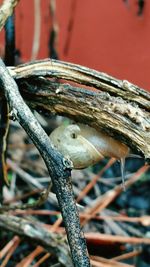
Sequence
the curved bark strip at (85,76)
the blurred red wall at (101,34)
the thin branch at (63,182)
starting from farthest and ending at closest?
the blurred red wall at (101,34) → the curved bark strip at (85,76) → the thin branch at (63,182)

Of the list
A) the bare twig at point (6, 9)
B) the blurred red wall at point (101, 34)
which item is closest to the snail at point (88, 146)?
the bare twig at point (6, 9)

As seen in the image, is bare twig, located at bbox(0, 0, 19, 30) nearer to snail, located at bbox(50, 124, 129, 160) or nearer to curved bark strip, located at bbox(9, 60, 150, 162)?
curved bark strip, located at bbox(9, 60, 150, 162)

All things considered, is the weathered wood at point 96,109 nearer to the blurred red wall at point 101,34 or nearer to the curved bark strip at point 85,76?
the curved bark strip at point 85,76

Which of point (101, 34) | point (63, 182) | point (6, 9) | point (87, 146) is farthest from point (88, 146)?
point (101, 34)

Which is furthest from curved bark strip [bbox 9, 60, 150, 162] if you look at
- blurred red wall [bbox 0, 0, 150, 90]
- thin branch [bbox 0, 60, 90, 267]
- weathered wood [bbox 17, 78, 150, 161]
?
blurred red wall [bbox 0, 0, 150, 90]

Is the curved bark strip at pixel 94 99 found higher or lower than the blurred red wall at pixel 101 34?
lower

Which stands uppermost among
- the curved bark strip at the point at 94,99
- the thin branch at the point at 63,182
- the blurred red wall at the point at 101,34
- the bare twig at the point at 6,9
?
the blurred red wall at the point at 101,34
